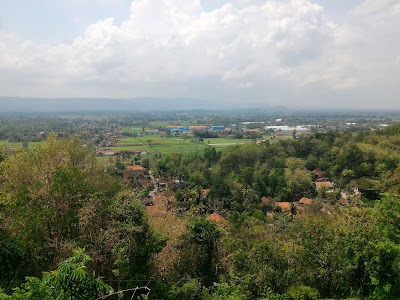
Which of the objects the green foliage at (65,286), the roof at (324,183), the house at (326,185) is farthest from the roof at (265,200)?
the green foliage at (65,286)

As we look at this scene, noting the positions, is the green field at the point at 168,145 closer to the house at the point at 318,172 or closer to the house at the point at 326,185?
the house at the point at 318,172

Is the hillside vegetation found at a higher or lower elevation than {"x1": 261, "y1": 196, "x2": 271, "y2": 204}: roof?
higher

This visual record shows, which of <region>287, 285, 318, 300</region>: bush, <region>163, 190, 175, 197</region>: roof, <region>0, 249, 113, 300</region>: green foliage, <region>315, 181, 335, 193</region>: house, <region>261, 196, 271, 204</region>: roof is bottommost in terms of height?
<region>163, 190, 175, 197</region>: roof

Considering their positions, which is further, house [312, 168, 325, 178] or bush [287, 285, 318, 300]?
house [312, 168, 325, 178]

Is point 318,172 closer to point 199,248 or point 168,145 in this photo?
point 199,248

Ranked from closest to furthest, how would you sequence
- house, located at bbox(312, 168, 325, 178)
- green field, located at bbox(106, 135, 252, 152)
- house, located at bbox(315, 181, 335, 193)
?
1. house, located at bbox(315, 181, 335, 193)
2. house, located at bbox(312, 168, 325, 178)
3. green field, located at bbox(106, 135, 252, 152)

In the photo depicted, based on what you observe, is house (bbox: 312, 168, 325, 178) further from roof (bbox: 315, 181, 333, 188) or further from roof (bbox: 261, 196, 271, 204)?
roof (bbox: 261, 196, 271, 204)

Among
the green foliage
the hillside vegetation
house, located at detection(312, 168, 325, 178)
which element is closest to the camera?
the green foliage

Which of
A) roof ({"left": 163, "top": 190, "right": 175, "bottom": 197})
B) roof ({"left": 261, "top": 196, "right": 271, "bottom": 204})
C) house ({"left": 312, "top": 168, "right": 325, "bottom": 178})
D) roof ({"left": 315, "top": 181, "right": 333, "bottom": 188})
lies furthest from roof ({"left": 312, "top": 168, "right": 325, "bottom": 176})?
roof ({"left": 163, "top": 190, "right": 175, "bottom": 197})

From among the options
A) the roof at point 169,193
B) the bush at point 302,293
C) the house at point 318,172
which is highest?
the bush at point 302,293

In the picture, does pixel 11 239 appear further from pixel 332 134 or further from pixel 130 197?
pixel 332 134

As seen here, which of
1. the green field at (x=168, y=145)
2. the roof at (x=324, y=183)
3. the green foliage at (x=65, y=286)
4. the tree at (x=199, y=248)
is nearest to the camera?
the green foliage at (x=65, y=286)

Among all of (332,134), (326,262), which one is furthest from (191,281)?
(332,134)
